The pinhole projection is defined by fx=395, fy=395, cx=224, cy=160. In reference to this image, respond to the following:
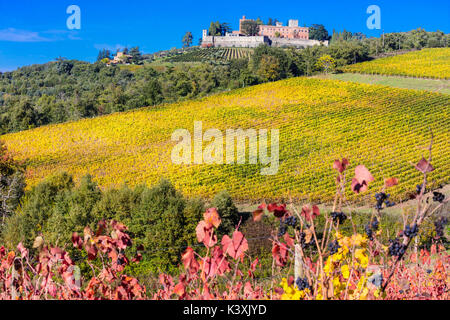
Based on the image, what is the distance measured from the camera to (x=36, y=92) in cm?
5678

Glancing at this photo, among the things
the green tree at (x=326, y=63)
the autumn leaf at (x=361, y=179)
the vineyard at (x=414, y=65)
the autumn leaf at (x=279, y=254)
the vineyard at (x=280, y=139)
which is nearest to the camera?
the autumn leaf at (x=361, y=179)

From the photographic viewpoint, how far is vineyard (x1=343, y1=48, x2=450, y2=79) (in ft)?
126

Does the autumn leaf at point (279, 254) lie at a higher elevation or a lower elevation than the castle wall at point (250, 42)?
lower

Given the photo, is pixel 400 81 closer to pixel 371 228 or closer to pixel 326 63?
pixel 326 63

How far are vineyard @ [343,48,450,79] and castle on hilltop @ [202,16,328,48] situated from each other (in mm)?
44030

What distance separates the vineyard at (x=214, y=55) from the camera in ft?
261

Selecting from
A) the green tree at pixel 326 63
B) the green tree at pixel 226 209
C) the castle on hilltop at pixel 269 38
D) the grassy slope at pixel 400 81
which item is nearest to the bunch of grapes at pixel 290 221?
the green tree at pixel 226 209

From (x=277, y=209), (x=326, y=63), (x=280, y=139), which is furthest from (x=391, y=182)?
(x=326, y=63)

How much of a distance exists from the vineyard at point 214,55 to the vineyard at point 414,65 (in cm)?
3594

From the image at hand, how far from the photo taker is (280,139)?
24.5 metres

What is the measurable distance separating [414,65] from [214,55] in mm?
46779

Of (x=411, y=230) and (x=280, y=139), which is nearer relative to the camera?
(x=411, y=230)

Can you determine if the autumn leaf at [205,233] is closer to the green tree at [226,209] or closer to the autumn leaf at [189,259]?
the autumn leaf at [189,259]

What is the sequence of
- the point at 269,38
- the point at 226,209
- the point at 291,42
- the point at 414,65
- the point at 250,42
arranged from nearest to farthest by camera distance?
the point at 226,209, the point at 414,65, the point at 250,42, the point at 291,42, the point at 269,38
